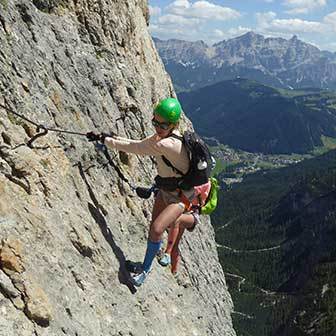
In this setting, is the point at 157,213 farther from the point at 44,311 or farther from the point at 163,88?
the point at 163,88

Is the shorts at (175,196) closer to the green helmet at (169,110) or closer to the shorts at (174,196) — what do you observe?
the shorts at (174,196)

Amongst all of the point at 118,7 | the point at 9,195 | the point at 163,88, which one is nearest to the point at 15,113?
the point at 9,195

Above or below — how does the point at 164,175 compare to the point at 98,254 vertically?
above

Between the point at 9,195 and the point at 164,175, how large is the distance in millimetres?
4514

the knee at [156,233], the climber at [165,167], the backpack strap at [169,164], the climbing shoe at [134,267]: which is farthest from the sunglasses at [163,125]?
the climbing shoe at [134,267]

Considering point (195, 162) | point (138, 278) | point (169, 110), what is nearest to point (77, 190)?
point (138, 278)

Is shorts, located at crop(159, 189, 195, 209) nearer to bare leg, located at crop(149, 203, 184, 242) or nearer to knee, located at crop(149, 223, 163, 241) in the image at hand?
bare leg, located at crop(149, 203, 184, 242)

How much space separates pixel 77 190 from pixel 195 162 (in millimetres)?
3875

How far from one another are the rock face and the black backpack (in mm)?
3106

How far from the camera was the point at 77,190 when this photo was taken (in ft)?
48.4

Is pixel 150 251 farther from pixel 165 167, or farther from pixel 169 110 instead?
pixel 169 110

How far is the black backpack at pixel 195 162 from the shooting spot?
1305 centimetres

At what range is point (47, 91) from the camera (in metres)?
15.8

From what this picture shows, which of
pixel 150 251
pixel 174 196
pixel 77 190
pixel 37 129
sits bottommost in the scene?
pixel 150 251
